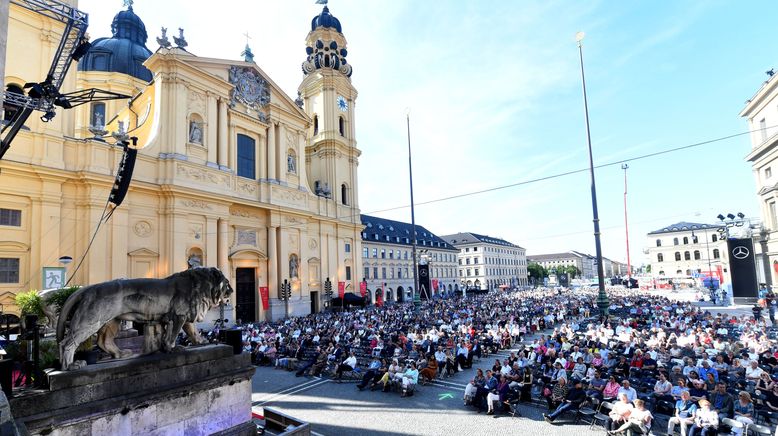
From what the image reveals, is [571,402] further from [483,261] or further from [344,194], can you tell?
[483,261]

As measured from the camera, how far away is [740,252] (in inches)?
1077

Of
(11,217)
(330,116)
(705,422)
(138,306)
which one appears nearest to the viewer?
(138,306)

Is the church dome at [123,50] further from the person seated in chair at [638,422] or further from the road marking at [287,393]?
the person seated in chair at [638,422]

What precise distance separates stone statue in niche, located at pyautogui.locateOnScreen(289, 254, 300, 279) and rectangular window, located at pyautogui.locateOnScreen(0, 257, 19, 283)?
1703 cm

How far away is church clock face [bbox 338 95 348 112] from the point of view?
43.3m

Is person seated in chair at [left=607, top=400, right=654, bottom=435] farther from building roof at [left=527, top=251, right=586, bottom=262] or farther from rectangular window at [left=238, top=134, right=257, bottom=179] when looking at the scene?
building roof at [left=527, top=251, right=586, bottom=262]

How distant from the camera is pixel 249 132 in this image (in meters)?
32.2

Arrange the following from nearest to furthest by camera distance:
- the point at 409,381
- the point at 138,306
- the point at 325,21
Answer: the point at 138,306, the point at 409,381, the point at 325,21

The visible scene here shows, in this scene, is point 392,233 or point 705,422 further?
point 392,233

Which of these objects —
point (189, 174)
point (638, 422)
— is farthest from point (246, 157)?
point (638, 422)

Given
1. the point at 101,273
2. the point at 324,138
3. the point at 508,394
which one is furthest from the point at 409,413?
the point at 324,138

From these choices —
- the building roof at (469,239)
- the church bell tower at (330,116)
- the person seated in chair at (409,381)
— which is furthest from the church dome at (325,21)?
the building roof at (469,239)

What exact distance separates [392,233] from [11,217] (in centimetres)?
4893

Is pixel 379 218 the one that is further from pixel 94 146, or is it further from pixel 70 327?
pixel 70 327
